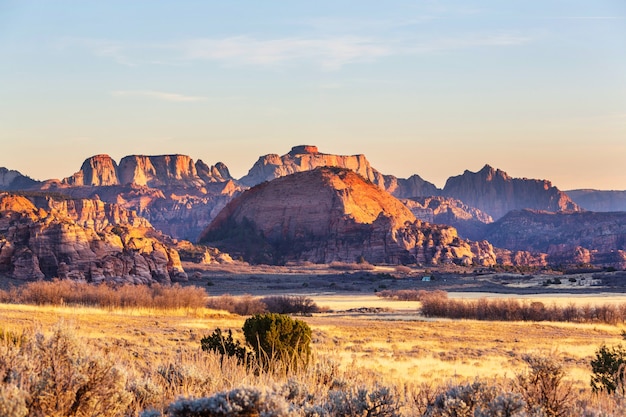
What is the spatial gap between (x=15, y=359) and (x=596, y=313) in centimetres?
4643

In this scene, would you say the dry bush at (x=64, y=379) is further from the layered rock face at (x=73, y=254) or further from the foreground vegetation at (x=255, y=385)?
the layered rock face at (x=73, y=254)

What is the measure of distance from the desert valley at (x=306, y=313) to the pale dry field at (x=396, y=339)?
6.4 inches

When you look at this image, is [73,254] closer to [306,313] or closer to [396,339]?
[306,313]

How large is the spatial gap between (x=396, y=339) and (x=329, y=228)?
105963 mm

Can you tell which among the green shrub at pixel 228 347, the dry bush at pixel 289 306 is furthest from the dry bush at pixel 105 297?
the green shrub at pixel 228 347

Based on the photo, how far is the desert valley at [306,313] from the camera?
26.6 feet

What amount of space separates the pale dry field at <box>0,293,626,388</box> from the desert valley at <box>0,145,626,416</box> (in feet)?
0.53

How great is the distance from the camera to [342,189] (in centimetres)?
14938

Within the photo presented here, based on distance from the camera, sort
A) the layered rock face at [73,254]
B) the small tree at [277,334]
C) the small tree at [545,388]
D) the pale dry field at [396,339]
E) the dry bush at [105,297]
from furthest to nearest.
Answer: the layered rock face at [73,254]
the dry bush at [105,297]
the pale dry field at [396,339]
the small tree at [277,334]
the small tree at [545,388]

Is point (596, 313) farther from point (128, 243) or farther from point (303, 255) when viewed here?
point (303, 255)

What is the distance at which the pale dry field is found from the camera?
24.1 metres

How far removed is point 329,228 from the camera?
141125 millimetres

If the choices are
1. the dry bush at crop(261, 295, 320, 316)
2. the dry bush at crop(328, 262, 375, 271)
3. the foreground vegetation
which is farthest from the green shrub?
the dry bush at crop(328, 262, 375, 271)

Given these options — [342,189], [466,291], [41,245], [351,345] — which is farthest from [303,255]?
[351,345]
